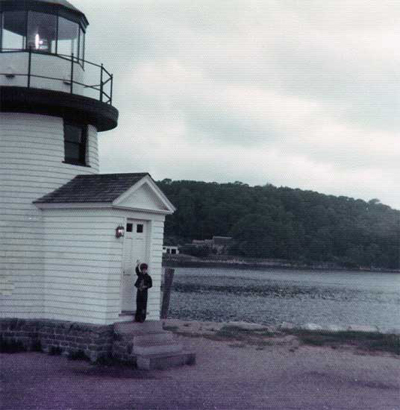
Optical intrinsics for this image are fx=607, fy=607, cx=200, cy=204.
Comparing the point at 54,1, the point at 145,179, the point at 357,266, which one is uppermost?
the point at 54,1

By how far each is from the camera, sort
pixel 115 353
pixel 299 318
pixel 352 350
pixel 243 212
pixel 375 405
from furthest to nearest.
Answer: pixel 243 212
pixel 299 318
pixel 352 350
pixel 115 353
pixel 375 405

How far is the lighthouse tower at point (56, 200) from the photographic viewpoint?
45.0 feet

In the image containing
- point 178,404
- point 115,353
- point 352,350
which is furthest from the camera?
point 352,350

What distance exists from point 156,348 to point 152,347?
10cm

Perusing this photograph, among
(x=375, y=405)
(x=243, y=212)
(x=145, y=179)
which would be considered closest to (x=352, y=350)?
(x=375, y=405)

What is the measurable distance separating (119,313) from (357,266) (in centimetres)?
11644

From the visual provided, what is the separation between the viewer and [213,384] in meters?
11.8

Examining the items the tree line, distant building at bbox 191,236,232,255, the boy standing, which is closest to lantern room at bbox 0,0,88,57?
the boy standing

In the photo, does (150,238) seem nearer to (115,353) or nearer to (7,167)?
(115,353)

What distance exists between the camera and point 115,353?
1345cm

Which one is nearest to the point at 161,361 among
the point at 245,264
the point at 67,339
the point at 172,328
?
the point at 67,339

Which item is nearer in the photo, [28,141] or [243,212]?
[28,141]

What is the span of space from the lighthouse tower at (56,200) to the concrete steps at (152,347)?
375 mm

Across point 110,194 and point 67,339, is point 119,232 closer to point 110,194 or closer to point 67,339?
point 110,194
